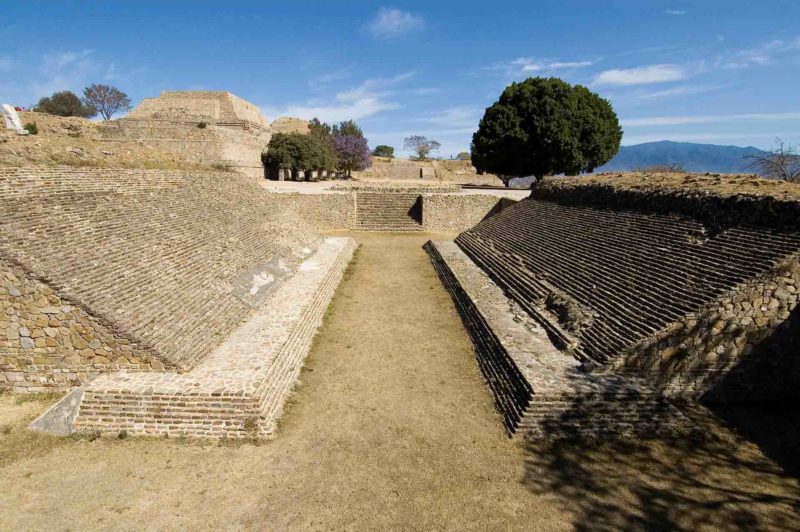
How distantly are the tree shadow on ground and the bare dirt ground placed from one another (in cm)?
2

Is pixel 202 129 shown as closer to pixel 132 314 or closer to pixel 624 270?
pixel 132 314

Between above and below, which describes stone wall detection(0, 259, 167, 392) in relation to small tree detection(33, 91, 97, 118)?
below

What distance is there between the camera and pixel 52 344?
728 cm

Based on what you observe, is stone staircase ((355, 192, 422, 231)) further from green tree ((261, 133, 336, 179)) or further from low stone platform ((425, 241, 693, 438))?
low stone platform ((425, 241, 693, 438))

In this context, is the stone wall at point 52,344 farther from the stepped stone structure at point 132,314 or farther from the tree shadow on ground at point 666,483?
the tree shadow on ground at point 666,483

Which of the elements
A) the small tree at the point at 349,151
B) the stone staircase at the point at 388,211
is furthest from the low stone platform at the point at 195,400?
the small tree at the point at 349,151

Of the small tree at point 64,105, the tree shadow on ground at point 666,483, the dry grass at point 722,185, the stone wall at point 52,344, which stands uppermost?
the small tree at point 64,105

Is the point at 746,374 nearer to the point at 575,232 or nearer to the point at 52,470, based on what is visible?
the point at 575,232

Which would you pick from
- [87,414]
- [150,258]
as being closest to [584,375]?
[87,414]

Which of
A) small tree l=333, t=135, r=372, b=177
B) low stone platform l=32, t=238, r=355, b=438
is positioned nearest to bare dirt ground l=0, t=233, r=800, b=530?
low stone platform l=32, t=238, r=355, b=438

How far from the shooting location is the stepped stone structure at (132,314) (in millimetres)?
6801

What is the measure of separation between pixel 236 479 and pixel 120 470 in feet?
5.44

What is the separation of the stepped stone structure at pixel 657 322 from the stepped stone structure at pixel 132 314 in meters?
4.61

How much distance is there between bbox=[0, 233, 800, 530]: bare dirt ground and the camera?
5359 mm
